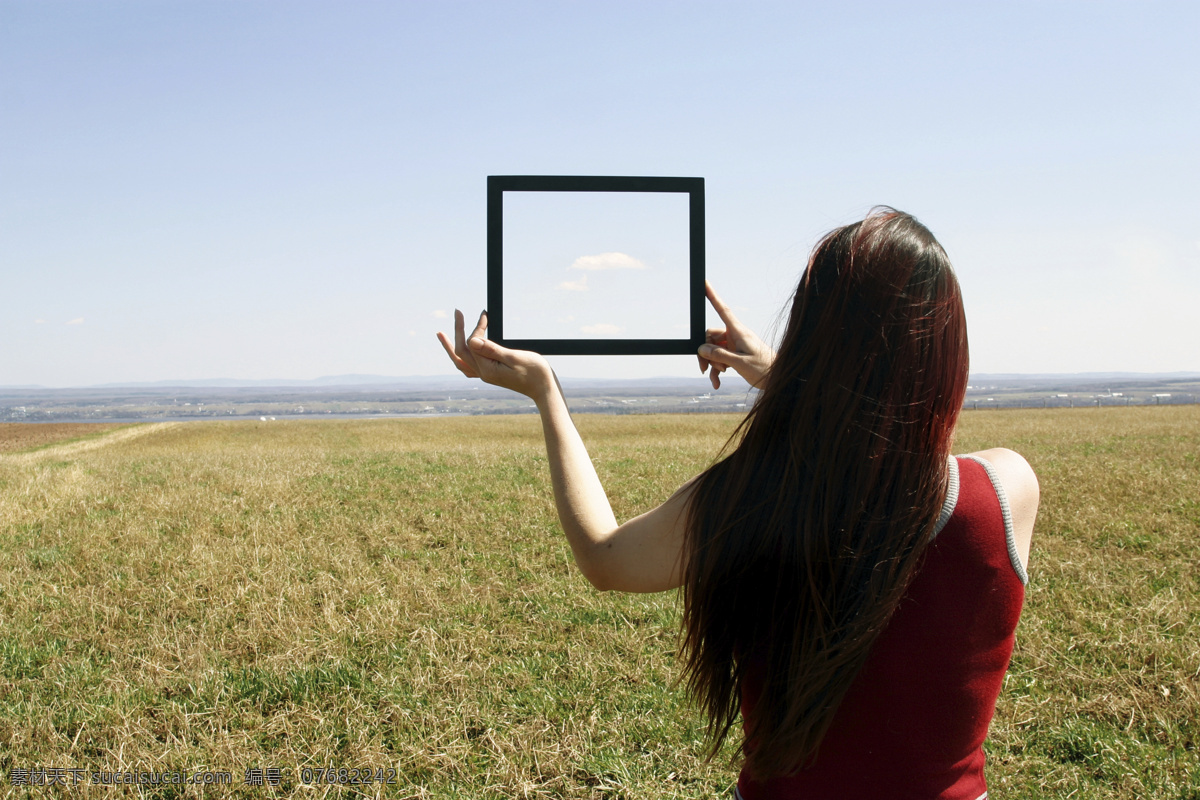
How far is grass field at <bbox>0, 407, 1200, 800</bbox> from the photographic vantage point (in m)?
4.62

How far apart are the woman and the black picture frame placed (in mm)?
407

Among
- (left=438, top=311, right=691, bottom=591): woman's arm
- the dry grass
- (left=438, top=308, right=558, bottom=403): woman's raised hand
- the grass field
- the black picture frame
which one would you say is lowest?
the dry grass

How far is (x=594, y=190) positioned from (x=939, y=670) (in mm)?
1289

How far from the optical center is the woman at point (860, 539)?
1.42m

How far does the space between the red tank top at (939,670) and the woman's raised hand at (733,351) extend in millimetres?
602

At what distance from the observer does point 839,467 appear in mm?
1438

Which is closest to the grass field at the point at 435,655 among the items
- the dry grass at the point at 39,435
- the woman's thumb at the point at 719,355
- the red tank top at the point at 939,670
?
the red tank top at the point at 939,670

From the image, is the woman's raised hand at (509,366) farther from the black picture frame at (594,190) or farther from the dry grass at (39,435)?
the dry grass at (39,435)

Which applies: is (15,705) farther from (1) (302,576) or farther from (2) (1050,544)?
(2) (1050,544)

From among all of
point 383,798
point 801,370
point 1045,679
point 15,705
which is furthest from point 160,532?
point 801,370

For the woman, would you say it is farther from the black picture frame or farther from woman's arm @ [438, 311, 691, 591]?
the black picture frame

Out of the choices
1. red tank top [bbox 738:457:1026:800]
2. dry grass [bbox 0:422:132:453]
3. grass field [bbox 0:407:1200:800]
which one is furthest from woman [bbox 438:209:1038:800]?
dry grass [bbox 0:422:132:453]

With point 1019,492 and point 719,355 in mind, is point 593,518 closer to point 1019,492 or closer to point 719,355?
point 719,355

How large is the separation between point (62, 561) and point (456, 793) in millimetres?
7429
